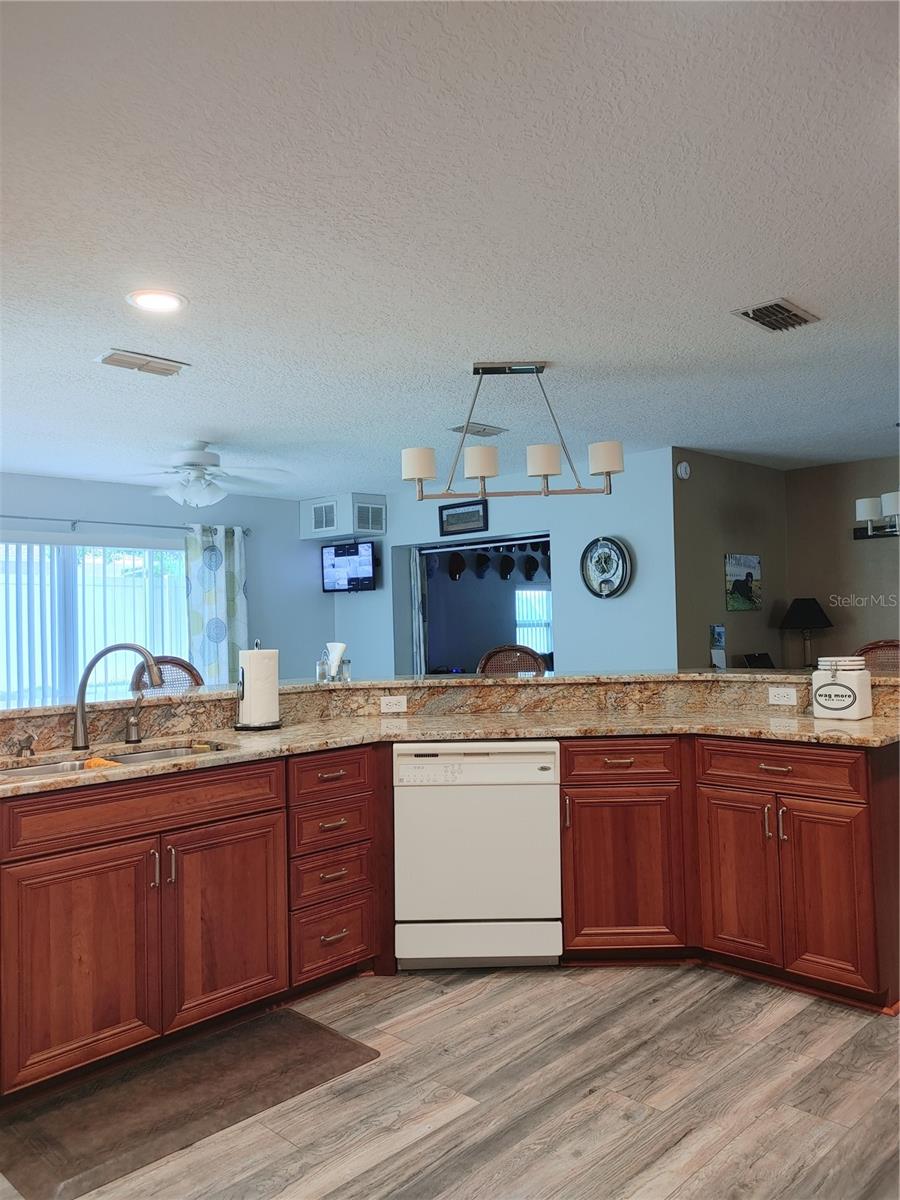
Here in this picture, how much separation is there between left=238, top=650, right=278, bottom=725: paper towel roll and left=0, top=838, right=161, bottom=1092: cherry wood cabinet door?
0.84 m

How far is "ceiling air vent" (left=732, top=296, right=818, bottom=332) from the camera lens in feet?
10.8

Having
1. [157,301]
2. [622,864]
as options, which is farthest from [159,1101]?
[157,301]

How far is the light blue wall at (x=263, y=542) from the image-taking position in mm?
6796

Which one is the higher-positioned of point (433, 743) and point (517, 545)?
point (517, 545)

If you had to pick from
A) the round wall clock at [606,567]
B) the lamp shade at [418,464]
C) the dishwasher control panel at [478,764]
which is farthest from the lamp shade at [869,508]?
the dishwasher control panel at [478,764]

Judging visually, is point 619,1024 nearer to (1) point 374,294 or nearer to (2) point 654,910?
(2) point 654,910

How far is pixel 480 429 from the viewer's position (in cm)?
519

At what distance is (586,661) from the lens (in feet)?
22.0

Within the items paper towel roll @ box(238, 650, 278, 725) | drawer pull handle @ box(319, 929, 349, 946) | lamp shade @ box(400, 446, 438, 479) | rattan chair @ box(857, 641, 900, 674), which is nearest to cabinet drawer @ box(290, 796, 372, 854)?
drawer pull handle @ box(319, 929, 349, 946)

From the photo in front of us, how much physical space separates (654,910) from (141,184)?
9.25ft

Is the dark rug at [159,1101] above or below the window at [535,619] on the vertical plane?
below

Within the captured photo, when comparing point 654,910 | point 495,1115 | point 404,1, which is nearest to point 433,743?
point 654,910

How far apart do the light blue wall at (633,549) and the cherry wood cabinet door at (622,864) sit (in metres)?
2.85

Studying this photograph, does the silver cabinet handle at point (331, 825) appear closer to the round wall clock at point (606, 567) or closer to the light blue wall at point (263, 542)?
the round wall clock at point (606, 567)
